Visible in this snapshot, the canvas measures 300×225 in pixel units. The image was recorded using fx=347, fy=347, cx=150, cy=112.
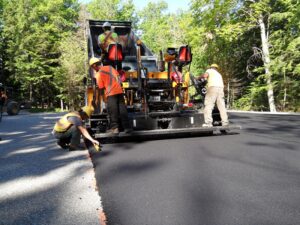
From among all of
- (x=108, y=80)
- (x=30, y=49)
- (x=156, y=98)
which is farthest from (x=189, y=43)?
(x=108, y=80)

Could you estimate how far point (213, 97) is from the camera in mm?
7543

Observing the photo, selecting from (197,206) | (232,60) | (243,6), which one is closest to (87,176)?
(197,206)

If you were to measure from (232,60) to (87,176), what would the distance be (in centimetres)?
2465

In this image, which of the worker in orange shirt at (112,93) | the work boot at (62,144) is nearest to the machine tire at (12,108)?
the work boot at (62,144)

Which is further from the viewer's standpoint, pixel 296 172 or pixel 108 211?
pixel 296 172

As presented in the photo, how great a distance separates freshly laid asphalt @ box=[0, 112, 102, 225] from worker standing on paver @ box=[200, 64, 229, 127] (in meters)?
2.73

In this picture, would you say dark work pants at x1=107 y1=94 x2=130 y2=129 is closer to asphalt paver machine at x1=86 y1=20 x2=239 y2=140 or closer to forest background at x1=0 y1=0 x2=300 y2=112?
asphalt paver machine at x1=86 y1=20 x2=239 y2=140

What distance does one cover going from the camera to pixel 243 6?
21344 millimetres

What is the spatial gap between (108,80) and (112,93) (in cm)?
26

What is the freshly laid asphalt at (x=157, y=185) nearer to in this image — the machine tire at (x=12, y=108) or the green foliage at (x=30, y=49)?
the machine tire at (x=12, y=108)

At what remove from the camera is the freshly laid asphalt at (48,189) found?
2980 millimetres

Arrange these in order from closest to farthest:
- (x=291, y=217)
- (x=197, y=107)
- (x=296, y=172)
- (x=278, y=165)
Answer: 1. (x=291, y=217)
2. (x=296, y=172)
3. (x=278, y=165)
4. (x=197, y=107)

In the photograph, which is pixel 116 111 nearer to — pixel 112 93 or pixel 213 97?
pixel 112 93

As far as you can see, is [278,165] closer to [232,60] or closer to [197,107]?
[197,107]
